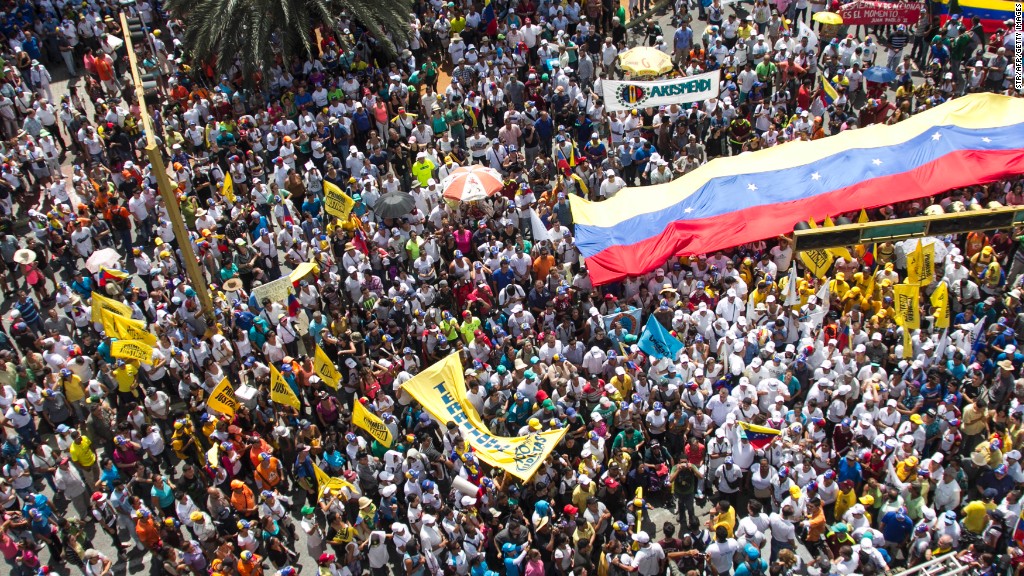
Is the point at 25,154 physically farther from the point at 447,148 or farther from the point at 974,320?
the point at 974,320

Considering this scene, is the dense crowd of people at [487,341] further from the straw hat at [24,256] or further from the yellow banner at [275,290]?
the straw hat at [24,256]

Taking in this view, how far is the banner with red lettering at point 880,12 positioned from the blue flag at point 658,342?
1402 cm

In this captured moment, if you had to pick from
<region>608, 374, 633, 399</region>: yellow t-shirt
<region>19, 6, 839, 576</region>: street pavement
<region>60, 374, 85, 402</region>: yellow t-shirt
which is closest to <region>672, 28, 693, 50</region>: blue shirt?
<region>608, 374, 633, 399</region>: yellow t-shirt

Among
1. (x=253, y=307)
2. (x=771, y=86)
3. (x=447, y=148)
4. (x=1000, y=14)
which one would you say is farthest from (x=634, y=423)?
(x=1000, y=14)

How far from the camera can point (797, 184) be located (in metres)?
21.6

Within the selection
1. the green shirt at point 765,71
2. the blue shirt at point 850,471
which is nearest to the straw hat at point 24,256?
the blue shirt at point 850,471

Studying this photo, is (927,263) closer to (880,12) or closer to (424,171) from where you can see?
(424,171)

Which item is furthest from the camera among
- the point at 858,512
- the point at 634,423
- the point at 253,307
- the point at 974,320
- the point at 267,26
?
the point at 267,26

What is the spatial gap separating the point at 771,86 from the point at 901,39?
4441 mm

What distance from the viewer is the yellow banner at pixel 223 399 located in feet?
56.4

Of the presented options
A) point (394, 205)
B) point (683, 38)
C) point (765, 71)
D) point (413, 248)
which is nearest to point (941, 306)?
point (765, 71)

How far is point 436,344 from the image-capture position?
18938 millimetres

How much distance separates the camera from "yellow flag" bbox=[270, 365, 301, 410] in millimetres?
17234

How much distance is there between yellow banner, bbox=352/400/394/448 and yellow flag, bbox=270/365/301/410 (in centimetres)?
148
